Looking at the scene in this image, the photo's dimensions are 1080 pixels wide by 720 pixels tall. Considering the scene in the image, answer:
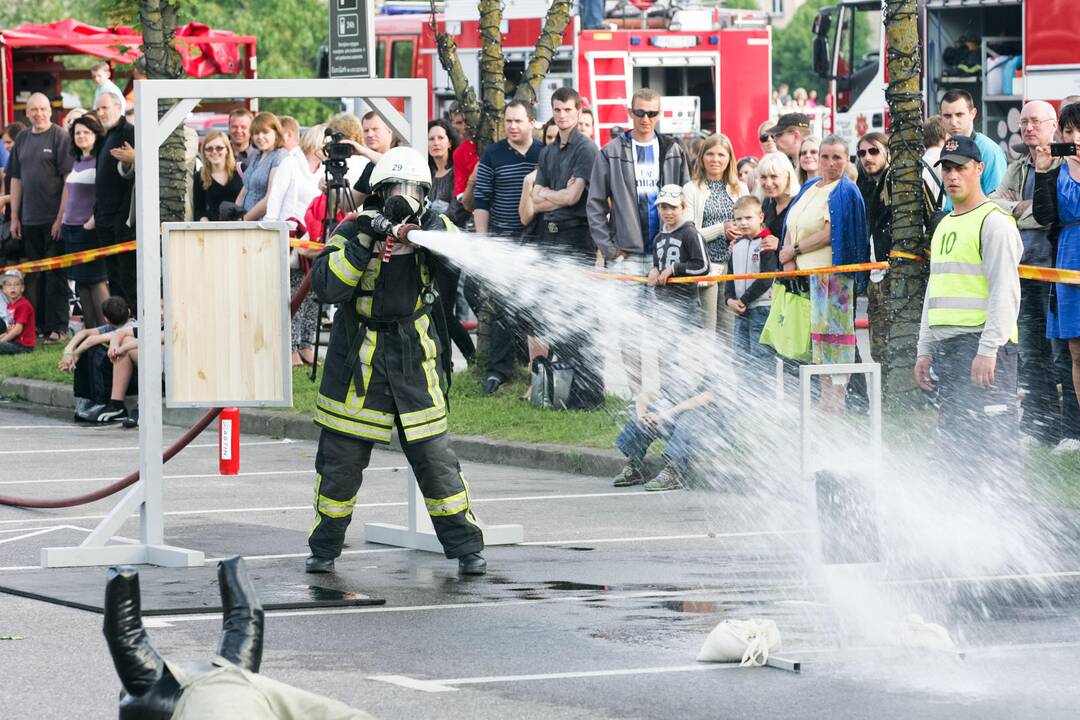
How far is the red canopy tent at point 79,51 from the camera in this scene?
93.4 ft

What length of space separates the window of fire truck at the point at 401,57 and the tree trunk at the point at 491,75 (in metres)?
13.9

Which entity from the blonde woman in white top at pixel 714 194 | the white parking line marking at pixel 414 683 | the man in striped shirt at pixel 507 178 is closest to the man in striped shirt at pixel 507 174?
the man in striped shirt at pixel 507 178

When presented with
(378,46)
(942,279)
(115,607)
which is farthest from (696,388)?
(378,46)

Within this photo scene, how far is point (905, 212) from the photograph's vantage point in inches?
487

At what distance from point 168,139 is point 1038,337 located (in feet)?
25.3

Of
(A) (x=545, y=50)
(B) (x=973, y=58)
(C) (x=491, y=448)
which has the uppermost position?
(B) (x=973, y=58)

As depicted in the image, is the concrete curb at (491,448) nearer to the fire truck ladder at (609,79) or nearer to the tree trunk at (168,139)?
the tree trunk at (168,139)

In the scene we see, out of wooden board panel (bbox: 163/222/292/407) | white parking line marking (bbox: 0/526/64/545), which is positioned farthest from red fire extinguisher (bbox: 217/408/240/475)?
white parking line marking (bbox: 0/526/64/545)

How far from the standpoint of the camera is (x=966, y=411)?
1048 cm

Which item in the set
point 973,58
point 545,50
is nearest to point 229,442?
point 545,50

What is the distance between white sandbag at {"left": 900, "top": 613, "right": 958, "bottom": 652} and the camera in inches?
286

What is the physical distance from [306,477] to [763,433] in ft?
9.44

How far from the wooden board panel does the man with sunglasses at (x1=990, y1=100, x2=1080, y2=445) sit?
4.43 metres

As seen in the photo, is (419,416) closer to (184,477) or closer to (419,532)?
(419,532)
